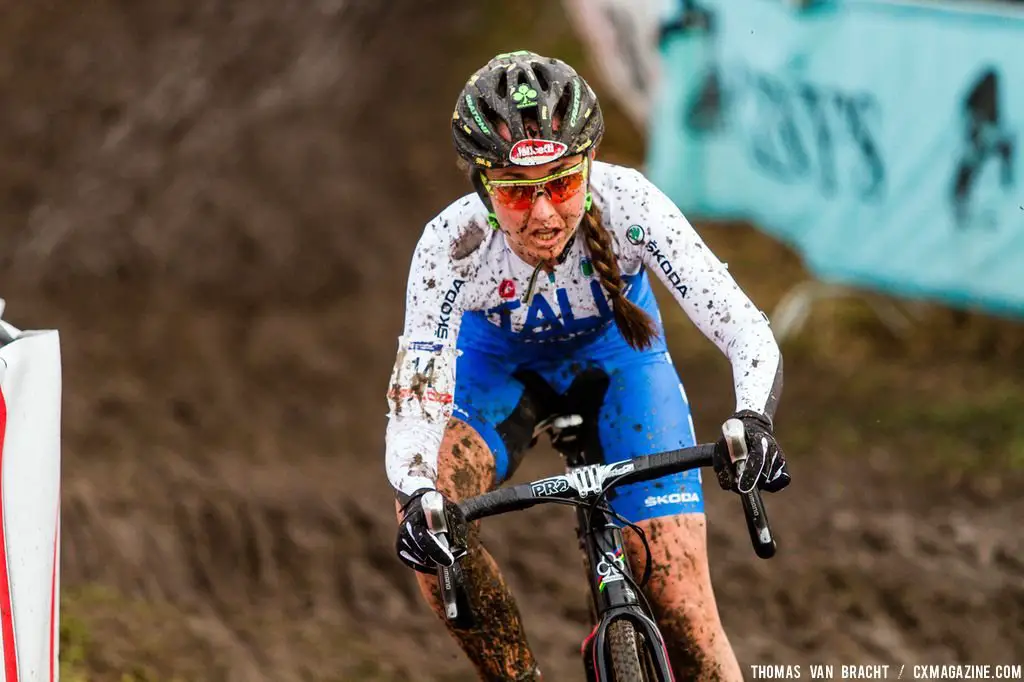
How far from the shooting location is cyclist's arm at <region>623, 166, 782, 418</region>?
13.4ft

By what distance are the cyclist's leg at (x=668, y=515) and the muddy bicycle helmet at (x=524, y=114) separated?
97cm

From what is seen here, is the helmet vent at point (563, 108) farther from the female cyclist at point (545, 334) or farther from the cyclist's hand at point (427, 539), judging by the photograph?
the cyclist's hand at point (427, 539)

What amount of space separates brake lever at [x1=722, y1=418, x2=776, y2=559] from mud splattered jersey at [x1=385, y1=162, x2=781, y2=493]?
0.44 m

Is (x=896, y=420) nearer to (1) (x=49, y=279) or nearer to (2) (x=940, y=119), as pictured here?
(2) (x=940, y=119)

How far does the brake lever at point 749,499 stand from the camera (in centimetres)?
368

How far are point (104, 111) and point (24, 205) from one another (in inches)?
52.2

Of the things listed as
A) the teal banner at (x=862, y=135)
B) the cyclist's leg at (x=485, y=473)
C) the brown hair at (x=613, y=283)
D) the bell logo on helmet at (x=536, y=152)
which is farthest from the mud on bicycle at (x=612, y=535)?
the teal banner at (x=862, y=135)

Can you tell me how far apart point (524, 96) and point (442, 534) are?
1.40 meters

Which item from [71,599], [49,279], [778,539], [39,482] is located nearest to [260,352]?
[49,279]

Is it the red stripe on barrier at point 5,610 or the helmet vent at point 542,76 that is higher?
the helmet vent at point 542,76

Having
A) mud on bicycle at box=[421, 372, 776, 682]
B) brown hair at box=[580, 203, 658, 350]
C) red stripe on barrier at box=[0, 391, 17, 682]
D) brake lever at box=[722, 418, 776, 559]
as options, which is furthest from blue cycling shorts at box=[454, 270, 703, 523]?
red stripe on barrier at box=[0, 391, 17, 682]

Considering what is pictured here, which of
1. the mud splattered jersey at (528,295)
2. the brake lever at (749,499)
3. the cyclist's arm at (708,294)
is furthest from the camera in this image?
the mud splattered jersey at (528,295)

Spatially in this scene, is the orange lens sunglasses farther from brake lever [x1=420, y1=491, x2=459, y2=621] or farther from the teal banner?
the teal banner

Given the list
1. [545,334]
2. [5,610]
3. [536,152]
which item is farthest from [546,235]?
[5,610]
